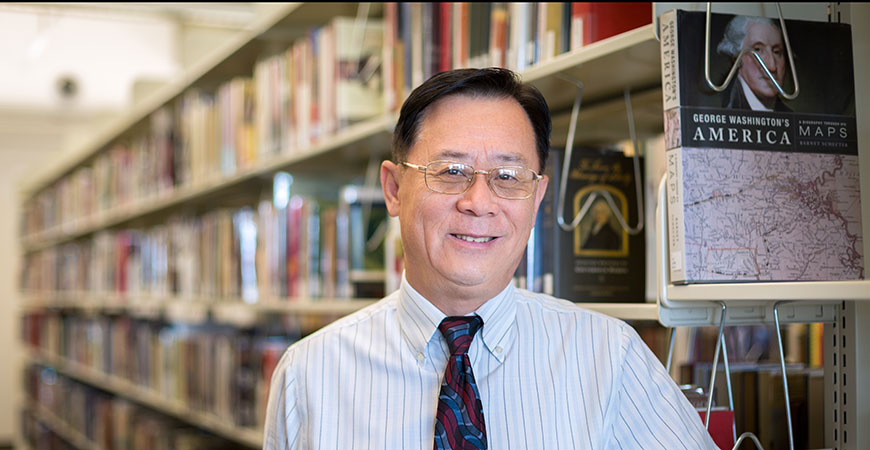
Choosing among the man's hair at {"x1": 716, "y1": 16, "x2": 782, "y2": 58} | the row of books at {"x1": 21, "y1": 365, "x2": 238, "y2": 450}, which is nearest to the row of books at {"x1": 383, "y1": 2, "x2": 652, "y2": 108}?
the man's hair at {"x1": 716, "y1": 16, "x2": 782, "y2": 58}

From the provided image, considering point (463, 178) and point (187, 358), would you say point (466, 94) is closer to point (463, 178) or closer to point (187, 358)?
point (463, 178)

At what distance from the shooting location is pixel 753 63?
1331 mm

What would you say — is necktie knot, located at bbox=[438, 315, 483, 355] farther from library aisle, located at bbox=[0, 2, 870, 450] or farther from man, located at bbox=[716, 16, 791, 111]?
man, located at bbox=[716, 16, 791, 111]

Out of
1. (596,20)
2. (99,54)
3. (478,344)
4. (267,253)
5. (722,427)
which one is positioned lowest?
(722,427)

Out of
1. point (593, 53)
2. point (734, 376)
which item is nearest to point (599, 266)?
point (734, 376)

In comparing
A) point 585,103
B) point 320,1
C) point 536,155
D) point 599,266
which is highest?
point 320,1

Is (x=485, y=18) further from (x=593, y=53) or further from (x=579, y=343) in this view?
(x=579, y=343)

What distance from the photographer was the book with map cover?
1292mm

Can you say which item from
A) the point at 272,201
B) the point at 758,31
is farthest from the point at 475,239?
the point at 272,201

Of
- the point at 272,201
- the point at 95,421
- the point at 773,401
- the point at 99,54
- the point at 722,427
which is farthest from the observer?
the point at 99,54

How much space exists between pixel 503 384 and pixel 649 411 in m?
0.22

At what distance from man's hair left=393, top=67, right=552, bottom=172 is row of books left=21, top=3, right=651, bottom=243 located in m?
0.29

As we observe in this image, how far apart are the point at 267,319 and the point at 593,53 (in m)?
2.16

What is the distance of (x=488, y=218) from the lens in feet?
4.29
